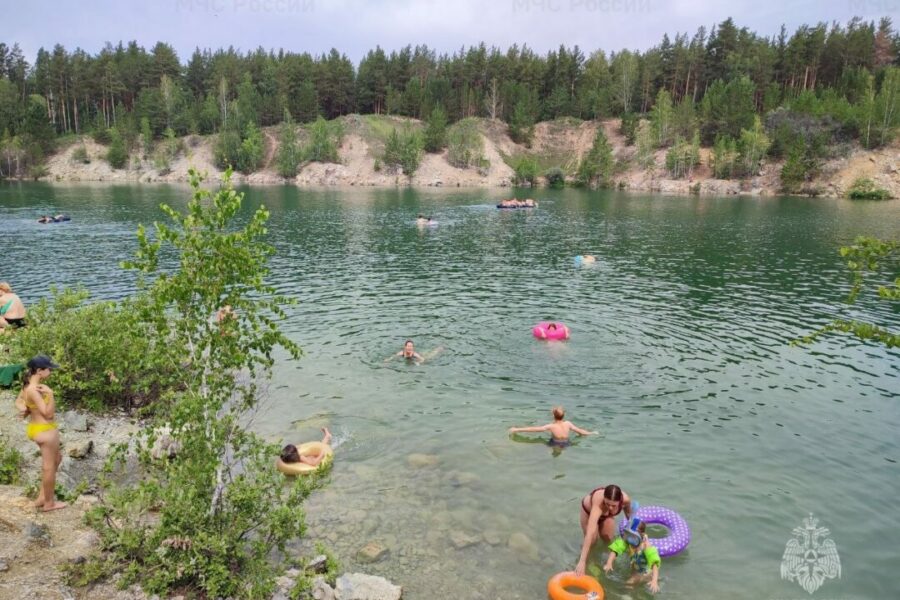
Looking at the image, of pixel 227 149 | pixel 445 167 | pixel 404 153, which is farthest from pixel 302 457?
pixel 227 149

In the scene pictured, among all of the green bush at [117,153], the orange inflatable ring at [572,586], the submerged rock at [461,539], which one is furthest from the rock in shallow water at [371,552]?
the green bush at [117,153]

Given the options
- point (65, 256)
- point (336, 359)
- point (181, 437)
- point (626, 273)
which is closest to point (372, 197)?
point (65, 256)

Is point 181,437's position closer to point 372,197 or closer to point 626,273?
point 626,273

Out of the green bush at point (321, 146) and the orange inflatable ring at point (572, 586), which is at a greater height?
the green bush at point (321, 146)

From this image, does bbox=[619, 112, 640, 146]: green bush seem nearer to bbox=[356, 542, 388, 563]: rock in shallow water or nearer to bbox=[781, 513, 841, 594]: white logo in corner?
bbox=[781, 513, 841, 594]: white logo in corner

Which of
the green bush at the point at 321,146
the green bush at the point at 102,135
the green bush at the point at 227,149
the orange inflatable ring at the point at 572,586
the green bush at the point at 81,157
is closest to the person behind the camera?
the orange inflatable ring at the point at 572,586

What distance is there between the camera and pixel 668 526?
13641 millimetres

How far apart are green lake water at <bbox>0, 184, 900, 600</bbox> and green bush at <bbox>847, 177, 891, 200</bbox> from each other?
70.7m

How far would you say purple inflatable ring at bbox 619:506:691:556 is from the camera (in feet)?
42.3

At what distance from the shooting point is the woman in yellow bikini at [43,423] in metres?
11.6

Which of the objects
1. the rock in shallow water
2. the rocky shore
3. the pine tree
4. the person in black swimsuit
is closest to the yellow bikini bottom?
the rock in shallow water

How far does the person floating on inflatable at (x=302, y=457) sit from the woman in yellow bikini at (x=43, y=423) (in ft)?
17.5

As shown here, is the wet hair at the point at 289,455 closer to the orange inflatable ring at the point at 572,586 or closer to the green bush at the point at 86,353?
the green bush at the point at 86,353

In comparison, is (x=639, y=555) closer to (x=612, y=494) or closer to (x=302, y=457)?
(x=612, y=494)
